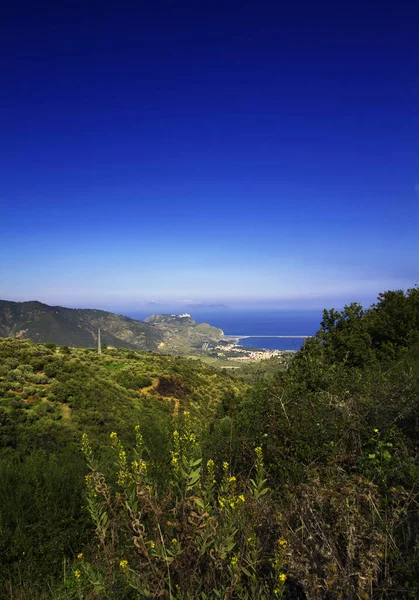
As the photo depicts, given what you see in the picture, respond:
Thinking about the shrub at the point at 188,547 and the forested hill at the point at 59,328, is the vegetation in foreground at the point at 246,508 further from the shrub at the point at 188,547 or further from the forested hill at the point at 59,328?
the forested hill at the point at 59,328

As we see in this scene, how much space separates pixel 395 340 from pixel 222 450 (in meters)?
16.3

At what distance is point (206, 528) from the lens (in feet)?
6.70

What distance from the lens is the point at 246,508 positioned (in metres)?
2.78

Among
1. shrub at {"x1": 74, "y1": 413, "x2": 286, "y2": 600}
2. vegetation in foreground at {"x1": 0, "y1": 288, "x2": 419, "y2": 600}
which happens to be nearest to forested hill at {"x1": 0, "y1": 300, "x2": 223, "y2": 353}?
vegetation in foreground at {"x1": 0, "y1": 288, "x2": 419, "y2": 600}

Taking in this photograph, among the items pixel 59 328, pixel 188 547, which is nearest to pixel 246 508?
pixel 188 547

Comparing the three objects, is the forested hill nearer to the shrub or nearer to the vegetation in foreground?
the vegetation in foreground

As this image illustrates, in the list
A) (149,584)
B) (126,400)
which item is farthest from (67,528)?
(126,400)

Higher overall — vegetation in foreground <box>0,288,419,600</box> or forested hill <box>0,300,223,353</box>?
vegetation in foreground <box>0,288,419,600</box>

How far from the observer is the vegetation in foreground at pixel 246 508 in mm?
2004

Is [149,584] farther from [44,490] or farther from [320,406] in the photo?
[44,490]

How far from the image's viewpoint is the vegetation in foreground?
6.57ft

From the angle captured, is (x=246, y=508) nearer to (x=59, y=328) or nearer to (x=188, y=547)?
(x=188, y=547)

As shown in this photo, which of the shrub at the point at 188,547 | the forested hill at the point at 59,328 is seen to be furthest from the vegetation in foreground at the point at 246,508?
the forested hill at the point at 59,328

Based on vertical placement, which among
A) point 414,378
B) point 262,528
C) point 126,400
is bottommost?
point 126,400
